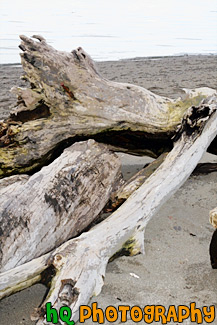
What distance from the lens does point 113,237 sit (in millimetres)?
2543

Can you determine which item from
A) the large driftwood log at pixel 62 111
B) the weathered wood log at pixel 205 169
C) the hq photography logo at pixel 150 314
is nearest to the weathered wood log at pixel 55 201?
the large driftwood log at pixel 62 111

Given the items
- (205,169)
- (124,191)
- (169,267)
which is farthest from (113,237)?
(205,169)

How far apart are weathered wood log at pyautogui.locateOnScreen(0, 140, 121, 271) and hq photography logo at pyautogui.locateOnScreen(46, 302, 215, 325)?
1.78 ft

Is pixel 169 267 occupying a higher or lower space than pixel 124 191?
lower

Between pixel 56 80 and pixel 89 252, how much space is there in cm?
156

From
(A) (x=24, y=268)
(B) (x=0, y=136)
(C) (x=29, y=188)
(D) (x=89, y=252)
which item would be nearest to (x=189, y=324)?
(D) (x=89, y=252)

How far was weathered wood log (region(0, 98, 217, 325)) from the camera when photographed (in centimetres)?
215

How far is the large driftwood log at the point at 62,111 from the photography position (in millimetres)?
3418

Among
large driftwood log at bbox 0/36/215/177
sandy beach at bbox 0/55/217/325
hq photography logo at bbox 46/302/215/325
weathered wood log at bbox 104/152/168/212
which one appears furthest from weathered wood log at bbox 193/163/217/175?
hq photography logo at bbox 46/302/215/325

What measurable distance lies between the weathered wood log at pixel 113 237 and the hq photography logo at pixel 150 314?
14cm

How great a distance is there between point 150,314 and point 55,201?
951 millimetres

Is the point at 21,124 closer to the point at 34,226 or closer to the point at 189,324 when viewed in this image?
the point at 34,226

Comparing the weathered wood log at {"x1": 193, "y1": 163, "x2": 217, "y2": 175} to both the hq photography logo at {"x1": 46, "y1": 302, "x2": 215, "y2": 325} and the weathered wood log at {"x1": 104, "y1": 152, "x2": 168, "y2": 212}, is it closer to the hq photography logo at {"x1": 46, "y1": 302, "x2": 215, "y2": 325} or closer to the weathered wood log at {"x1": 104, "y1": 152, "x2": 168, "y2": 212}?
the weathered wood log at {"x1": 104, "y1": 152, "x2": 168, "y2": 212}

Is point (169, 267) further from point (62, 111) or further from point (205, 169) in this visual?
point (205, 169)
